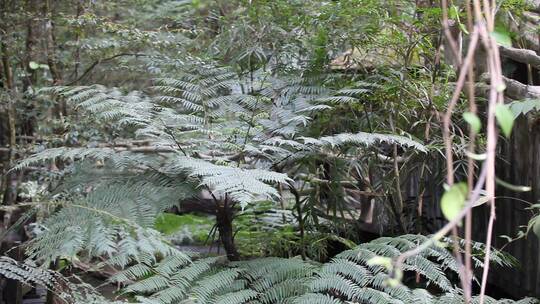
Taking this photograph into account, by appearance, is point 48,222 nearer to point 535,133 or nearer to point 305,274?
point 305,274

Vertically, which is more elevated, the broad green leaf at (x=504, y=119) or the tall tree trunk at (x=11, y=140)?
the broad green leaf at (x=504, y=119)

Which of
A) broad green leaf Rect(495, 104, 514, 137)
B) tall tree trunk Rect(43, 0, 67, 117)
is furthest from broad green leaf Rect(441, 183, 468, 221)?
tall tree trunk Rect(43, 0, 67, 117)

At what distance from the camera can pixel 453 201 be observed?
2.62 ft

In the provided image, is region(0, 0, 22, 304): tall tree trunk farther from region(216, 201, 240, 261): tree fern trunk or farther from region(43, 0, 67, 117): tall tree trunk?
region(216, 201, 240, 261): tree fern trunk

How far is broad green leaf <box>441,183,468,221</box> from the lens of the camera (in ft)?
2.57

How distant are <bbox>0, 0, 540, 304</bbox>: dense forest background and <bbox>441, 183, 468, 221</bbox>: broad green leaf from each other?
4.59 feet

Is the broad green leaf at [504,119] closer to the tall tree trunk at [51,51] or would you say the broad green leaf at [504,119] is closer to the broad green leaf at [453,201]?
the broad green leaf at [453,201]

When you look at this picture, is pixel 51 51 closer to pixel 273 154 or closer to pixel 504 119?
pixel 273 154

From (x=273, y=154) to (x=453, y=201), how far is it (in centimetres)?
239

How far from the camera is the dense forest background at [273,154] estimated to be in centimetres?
254

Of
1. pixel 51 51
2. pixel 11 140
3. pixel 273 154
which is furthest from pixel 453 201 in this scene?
pixel 51 51

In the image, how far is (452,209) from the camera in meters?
0.79

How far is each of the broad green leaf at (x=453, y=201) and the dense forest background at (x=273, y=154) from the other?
1398mm

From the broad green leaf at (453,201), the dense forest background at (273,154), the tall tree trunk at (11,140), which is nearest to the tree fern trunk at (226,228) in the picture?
the dense forest background at (273,154)
